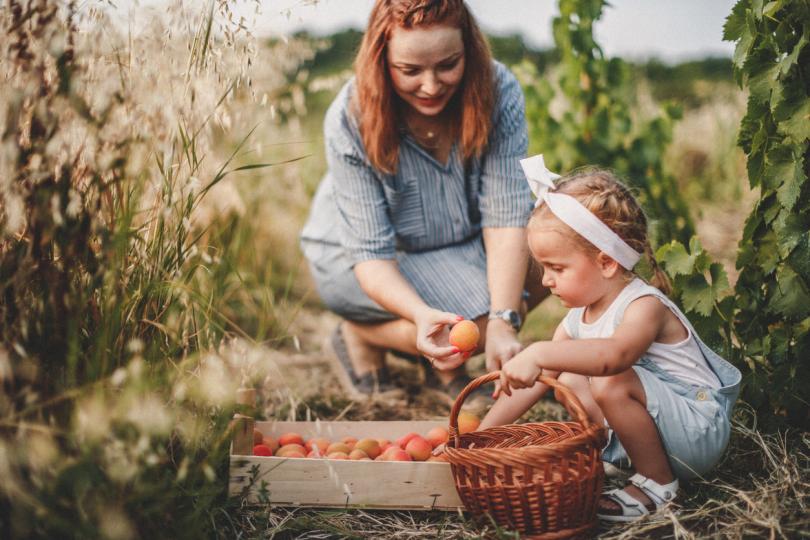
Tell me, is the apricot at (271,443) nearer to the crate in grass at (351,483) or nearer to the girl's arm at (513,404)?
the crate in grass at (351,483)

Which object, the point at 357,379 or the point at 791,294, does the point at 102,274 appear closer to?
the point at 357,379

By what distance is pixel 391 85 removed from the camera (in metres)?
2.60

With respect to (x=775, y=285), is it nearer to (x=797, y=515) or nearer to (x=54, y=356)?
(x=797, y=515)

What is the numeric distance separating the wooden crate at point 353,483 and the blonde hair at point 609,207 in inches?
29.9

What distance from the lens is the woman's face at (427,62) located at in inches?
93.7

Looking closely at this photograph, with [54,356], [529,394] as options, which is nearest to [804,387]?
[529,394]

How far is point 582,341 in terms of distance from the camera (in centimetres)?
184

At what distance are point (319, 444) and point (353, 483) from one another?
0.43 meters

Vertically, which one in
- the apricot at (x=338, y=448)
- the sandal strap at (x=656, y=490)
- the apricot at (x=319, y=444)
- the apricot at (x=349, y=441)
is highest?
the sandal strap at (x=656, y=490)

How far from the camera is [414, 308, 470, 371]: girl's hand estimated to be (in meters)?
2.21

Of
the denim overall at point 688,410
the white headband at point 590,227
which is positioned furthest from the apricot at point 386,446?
the white headband at point 590,227

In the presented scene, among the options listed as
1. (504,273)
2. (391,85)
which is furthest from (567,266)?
(391,85)

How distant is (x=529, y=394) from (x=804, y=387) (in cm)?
82

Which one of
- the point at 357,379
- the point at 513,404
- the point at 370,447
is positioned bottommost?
the point at 357,379
